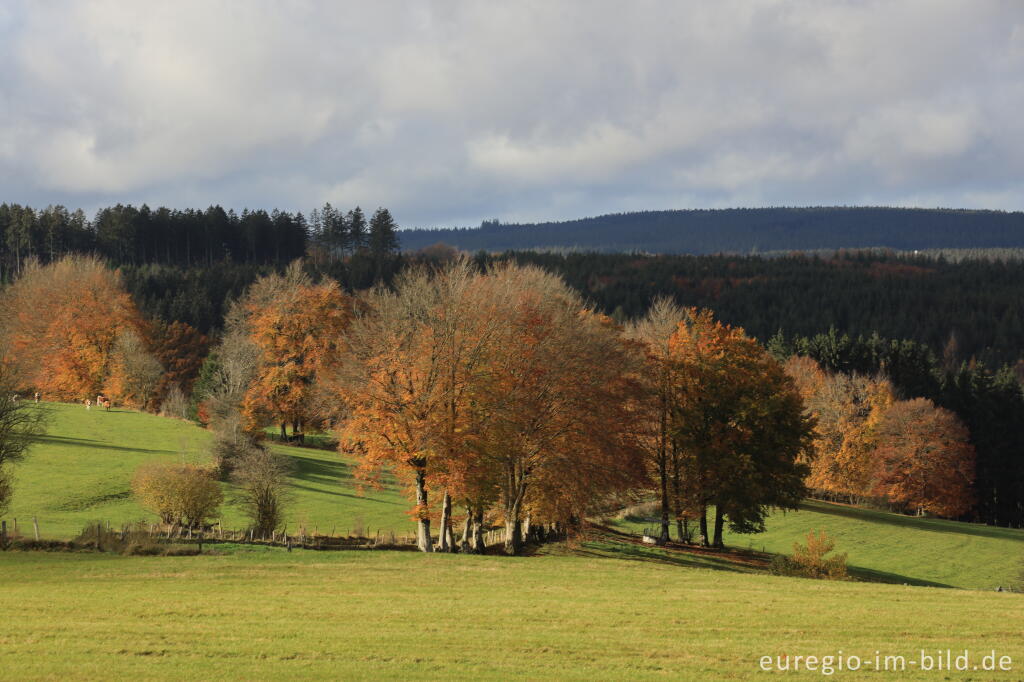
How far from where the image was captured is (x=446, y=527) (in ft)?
156

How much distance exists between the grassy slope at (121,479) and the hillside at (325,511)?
0.24 feet

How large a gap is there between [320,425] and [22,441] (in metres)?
39.9

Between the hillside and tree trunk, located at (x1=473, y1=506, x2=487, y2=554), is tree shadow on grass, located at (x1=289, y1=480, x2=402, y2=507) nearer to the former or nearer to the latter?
the hillside

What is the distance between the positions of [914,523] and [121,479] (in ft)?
211

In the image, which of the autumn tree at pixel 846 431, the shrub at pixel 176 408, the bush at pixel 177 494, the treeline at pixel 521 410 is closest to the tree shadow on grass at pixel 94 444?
the treeline at pixel 521 410

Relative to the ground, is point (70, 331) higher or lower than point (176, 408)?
higher

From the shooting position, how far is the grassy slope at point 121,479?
53312 millimetres

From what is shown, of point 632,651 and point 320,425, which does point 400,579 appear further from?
point 320,425

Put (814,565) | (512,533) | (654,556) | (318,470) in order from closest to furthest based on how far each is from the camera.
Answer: (814,565), (512,533), (654,556), (318,470)

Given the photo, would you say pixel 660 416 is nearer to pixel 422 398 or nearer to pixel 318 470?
pixel 422 398

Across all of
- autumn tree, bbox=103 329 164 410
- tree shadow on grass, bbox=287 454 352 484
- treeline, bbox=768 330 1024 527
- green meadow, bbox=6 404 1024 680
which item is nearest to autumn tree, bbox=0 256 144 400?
autumn tree, bbox=103 329 164 410

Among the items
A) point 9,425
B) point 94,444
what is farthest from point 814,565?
point 94,444

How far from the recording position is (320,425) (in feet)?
285

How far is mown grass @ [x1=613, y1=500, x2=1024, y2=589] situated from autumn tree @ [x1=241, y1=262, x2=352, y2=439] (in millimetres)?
32869
